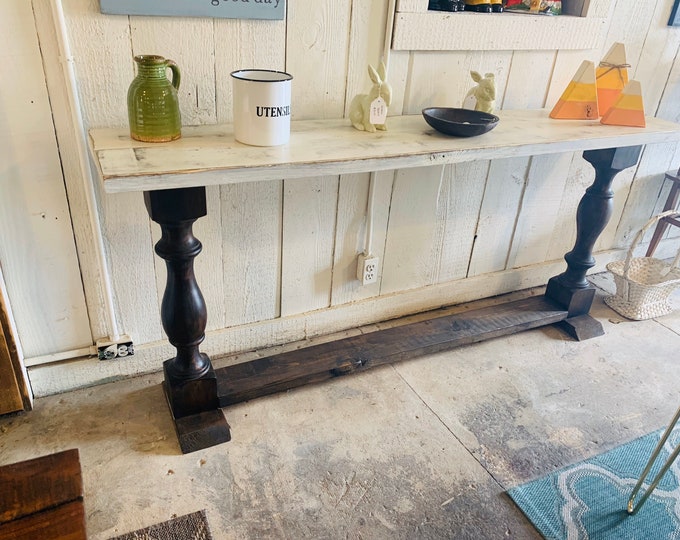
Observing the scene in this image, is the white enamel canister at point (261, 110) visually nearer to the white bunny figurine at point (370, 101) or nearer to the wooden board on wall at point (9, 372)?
the white bunny figurine at point (370, 101)

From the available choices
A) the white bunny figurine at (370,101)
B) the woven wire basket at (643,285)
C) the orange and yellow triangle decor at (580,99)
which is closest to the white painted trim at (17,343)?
the white bunny figurine at (370,101)

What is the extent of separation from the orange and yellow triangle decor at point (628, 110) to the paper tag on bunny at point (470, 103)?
1.45 ft

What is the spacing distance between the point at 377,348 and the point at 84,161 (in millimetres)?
1021

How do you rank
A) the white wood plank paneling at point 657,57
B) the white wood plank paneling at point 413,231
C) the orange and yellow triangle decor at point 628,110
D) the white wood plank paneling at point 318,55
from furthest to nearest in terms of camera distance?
the white wood plank paneling at point 657,57 < the white wood plank paneling at point 413,231 < the orange and yellow triangle decor at point 628,110 < the white wood plank paneling at point 318,55

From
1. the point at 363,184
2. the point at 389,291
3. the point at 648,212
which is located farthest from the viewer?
the point at 648,212

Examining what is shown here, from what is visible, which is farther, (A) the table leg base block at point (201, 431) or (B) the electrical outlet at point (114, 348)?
(B) the electrical outlet at point (114, 348)

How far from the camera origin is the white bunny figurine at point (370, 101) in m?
1.41

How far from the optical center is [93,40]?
49.1 inches

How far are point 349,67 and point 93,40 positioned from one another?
0.65 metres

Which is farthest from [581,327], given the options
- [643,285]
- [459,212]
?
[459,212]

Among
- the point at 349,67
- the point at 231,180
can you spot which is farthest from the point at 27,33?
the point at 349,67

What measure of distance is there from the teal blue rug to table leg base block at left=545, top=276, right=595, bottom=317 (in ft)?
2.13

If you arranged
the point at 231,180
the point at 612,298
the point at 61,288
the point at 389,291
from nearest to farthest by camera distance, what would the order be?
the point at 231,180, the point at 61,288, the point at 389,291, the point at 612,298

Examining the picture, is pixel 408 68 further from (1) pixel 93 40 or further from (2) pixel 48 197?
(2) pixel 48 197
